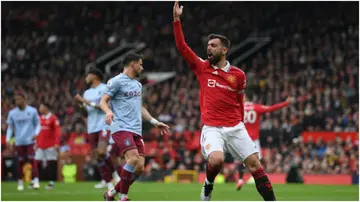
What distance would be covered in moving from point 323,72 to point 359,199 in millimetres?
20433

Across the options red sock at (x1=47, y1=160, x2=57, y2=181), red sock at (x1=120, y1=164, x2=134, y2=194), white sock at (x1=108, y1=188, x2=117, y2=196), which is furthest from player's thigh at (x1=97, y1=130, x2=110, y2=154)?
red sock at (x1=47, y1=160, x2=57, y2=181)

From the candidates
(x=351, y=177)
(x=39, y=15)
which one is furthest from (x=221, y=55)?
(x=39, y=15)

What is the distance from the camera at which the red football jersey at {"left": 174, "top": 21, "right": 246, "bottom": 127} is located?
12.0m

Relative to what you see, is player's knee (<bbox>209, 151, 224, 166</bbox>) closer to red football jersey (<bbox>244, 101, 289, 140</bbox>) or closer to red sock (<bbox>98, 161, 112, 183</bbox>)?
red sock (<bbox>98, 161, 112, 183</bbox>)

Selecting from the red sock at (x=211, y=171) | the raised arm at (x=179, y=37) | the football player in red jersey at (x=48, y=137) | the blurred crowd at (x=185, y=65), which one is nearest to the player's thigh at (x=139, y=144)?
the red sock at (x=211, y=171)

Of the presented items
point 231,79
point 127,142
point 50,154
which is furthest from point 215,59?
point 50,154

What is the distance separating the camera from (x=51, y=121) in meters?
22.9

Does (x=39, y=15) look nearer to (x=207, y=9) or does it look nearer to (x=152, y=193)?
(x=207, y=9)

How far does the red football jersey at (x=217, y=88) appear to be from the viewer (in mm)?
11984

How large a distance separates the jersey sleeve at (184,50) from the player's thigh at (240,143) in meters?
1.00

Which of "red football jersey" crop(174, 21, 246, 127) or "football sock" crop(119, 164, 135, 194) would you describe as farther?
"football sock" crop(119, 164, 135, 194)

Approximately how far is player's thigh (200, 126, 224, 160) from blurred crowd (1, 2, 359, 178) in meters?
16.0

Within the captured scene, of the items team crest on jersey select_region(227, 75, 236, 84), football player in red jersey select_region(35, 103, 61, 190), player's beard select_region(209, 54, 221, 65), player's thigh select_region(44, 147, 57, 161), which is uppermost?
player's beard select_region(209, 54, 221, 65)

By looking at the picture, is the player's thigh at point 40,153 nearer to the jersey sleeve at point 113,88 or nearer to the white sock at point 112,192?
the white sock at point 112,192
